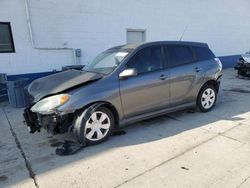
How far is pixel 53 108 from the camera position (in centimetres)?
341

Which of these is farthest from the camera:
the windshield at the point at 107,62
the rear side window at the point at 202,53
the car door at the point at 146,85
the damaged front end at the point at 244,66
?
the damaged front end at the point at 244,66

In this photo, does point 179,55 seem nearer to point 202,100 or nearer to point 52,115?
point 202,100

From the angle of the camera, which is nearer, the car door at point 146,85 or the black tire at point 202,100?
the car door at point 146,85

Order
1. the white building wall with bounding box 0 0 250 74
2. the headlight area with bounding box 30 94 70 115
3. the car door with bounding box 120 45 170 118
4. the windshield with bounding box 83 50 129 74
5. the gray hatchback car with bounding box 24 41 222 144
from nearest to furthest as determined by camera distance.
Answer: the headlight area with bounding box 30 94 70 115
the gray hatchback car with bounding box 24 41 222 144
the car door with bounding box 120 45 170 118
the windshield with bounding box 83 50 129 74
the white building wall with bounding box 0 0 250 74

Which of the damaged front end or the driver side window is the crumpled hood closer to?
the driver side window

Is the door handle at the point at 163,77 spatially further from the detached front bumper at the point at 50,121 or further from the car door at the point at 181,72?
the detached front bumper at the point at 50,121

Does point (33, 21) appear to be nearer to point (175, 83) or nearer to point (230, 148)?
point (175, 83)

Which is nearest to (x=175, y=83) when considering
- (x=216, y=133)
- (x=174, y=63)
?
(x=174, y=63)

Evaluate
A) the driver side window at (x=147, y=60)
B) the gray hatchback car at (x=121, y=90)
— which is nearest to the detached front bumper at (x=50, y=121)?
the gray hatchback car at (x=121, y=90)

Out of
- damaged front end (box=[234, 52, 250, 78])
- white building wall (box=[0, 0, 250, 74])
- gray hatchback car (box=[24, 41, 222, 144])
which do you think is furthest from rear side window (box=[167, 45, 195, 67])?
damaged front end (box=[234, 52, 250, 78])

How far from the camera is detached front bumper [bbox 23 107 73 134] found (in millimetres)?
3483

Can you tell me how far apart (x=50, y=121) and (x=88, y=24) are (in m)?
5.50

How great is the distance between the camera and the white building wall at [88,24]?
708cm

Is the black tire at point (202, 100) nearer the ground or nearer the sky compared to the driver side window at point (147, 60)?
nearer the ground
